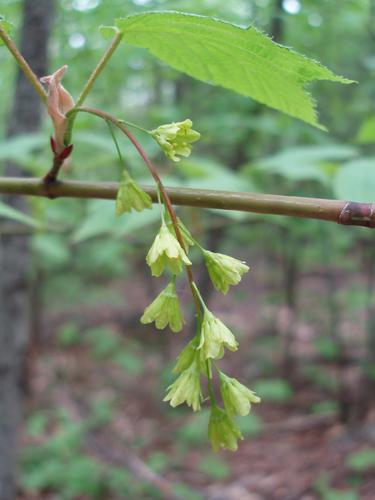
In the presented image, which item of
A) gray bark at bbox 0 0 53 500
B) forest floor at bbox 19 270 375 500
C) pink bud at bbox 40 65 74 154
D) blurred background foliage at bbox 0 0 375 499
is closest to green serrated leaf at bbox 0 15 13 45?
pink bud at bbox 40 65 74 154

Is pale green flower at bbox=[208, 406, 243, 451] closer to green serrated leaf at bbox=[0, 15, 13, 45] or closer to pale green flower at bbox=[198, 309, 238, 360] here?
pale green flower at bbox=[198, 309, 238, 360]

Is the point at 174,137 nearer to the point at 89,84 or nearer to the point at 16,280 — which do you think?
the point at 89,84

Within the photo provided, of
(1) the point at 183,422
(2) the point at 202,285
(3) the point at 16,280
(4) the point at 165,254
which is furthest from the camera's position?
(1) the point at 183,422

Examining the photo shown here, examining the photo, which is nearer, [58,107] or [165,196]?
[165,196]

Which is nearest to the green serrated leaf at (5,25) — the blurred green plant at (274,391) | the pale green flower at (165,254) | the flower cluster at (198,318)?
the flower cluster at (198,318)

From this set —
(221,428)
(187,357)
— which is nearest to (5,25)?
(187,357)

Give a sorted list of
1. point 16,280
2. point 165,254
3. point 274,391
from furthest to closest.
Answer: point 274,391, point 16,280, point 165,254

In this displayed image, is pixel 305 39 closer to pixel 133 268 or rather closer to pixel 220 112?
pixel 220 112
